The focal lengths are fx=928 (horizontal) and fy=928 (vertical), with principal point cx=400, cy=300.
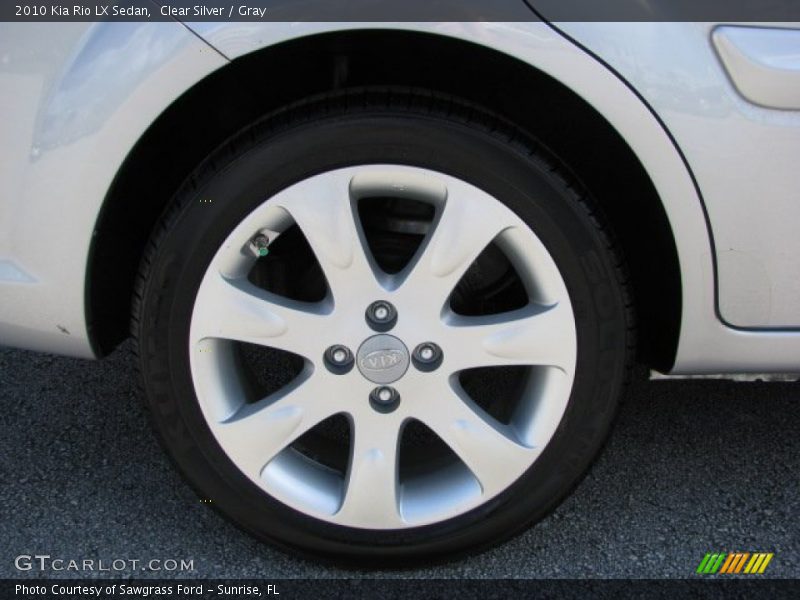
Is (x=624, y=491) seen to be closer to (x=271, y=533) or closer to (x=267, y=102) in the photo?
(x=271, y=533)

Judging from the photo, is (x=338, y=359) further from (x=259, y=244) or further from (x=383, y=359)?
(x=259, y=244)

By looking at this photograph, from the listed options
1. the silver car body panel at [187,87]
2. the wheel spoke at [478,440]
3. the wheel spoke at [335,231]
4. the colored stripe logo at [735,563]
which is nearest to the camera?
the silver car body panel at [187,87]

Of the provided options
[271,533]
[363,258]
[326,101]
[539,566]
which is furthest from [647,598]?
[326,101]

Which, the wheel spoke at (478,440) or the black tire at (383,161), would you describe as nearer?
the black tire at (383,161)

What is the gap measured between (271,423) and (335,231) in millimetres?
367

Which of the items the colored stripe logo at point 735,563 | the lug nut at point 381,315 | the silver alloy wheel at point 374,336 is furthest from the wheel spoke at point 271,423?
the colored stripe logo at point 735,563

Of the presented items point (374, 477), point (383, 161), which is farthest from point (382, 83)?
point (374, 477)

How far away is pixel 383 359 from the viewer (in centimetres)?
162

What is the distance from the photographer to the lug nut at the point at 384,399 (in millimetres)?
1643

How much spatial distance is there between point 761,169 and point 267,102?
868mm

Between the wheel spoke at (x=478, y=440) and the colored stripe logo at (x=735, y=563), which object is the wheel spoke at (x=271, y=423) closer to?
the wheel spoke at (x=478, y=440)

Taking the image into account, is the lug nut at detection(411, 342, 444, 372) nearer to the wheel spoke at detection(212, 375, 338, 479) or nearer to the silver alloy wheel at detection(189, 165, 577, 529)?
the silver alloy wheel at detection(189, 165, 577, 529)

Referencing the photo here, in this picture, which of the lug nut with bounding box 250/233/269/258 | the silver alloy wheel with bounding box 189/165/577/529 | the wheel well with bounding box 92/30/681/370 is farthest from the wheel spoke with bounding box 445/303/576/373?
the lug nut with bounding box 250/233/269/258

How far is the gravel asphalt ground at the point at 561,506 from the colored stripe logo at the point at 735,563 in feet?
0.07
